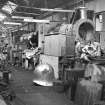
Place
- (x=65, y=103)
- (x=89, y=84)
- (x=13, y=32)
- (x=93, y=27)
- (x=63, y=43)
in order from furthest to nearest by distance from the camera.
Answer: (x=13, y=32) → (x=63, y=43) → (x=93, y=27) → (x=65, y=103) → (x=89, y=84)

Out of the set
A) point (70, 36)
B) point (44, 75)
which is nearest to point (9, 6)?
point (70, 36)

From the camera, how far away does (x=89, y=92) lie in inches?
148

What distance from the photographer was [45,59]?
6836 mm

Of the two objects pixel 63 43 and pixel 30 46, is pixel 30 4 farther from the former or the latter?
pixel 30 46

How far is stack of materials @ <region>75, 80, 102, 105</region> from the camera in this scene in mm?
3699

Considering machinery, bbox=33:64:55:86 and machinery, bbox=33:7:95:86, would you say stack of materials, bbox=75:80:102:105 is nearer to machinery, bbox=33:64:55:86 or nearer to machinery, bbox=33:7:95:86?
machinery, bbox=33:64:55:86

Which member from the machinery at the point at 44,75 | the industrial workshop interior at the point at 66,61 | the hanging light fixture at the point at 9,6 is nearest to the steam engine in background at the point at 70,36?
the industrial workshop interior at the point at 66,61

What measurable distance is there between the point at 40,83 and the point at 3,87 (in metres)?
1.01

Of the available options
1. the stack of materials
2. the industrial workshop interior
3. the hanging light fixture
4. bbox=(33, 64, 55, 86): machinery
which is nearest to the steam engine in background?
the industrial workshop interior

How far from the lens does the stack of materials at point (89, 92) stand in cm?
370

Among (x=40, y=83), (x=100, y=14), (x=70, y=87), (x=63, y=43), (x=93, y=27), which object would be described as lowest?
(x=70, y=87)

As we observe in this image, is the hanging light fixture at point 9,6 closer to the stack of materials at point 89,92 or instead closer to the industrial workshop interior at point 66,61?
the industrial workshop interior at point 66,61

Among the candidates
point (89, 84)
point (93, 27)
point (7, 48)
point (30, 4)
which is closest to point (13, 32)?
point (7, 48)

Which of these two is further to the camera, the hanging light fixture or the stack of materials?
the hanging light fixture
